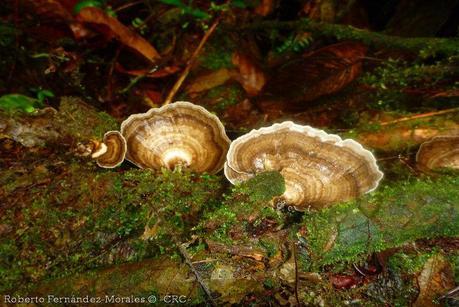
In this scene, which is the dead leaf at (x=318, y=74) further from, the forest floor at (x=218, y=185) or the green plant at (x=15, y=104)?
the green plant at (x=15, y=104)

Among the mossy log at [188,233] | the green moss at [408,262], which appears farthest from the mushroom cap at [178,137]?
the green moss at [408,262]

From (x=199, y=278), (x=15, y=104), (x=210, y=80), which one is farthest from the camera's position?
(x=210, y=80)

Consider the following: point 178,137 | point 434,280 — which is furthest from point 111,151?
point 434,280

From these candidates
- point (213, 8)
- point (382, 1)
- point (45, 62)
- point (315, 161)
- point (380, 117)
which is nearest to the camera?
point (315, 161)

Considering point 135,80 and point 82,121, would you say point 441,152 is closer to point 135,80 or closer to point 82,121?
point 82,121

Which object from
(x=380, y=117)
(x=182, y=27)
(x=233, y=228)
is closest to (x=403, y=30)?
(x=380, y=117)

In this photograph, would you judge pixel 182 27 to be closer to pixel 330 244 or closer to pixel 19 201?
pixel 19 201

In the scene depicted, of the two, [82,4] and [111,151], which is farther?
Result: [82,4]
